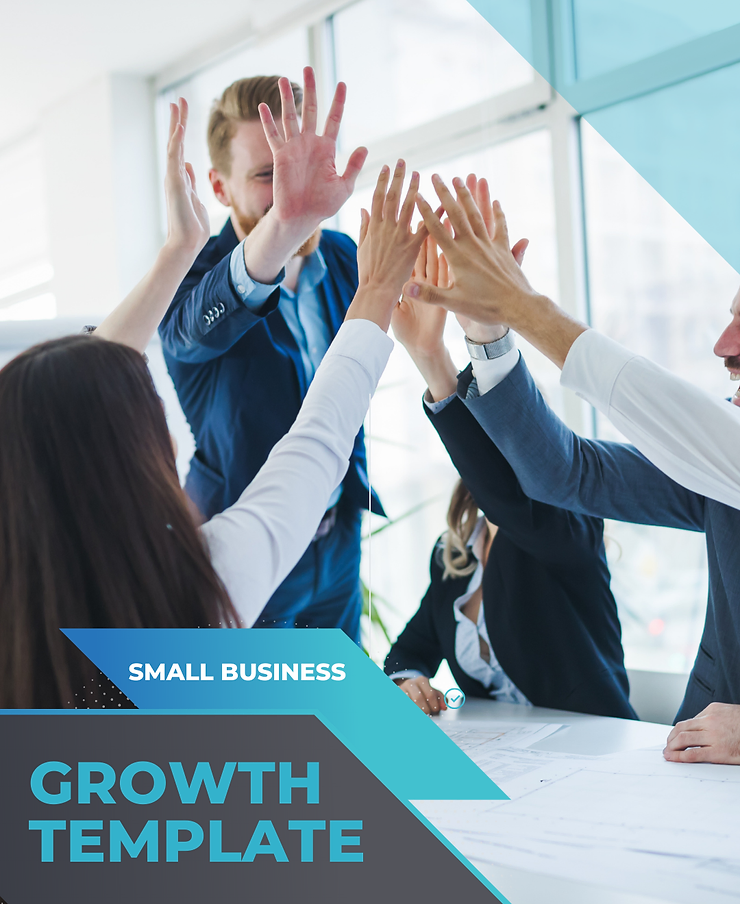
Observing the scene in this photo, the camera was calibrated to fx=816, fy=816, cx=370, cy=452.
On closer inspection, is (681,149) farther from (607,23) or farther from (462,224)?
(462,224)

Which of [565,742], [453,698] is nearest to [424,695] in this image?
[453,698]

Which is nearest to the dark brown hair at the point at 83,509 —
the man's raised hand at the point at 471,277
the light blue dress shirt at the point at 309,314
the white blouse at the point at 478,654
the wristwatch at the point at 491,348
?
the light blue dress shirt at the point at 309,314

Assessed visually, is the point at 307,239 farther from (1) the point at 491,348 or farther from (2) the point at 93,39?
(2) the point at 93,39

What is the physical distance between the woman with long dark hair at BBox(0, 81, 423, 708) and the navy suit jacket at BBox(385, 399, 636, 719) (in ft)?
1.85

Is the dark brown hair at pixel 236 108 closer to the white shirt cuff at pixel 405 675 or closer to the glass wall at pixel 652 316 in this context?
the white shirt cuff at pixel 405 675

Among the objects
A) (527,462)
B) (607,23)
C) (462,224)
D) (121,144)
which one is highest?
(607,23)

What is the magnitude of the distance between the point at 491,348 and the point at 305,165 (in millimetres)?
414

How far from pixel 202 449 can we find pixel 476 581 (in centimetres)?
72

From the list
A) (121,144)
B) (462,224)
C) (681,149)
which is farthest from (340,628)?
(681,149)

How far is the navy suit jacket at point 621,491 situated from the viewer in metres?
1.27

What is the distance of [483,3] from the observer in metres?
2.06

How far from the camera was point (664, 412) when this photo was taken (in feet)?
3.58

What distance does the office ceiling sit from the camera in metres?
1.25

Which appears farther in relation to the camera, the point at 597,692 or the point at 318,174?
the point at 597,692
